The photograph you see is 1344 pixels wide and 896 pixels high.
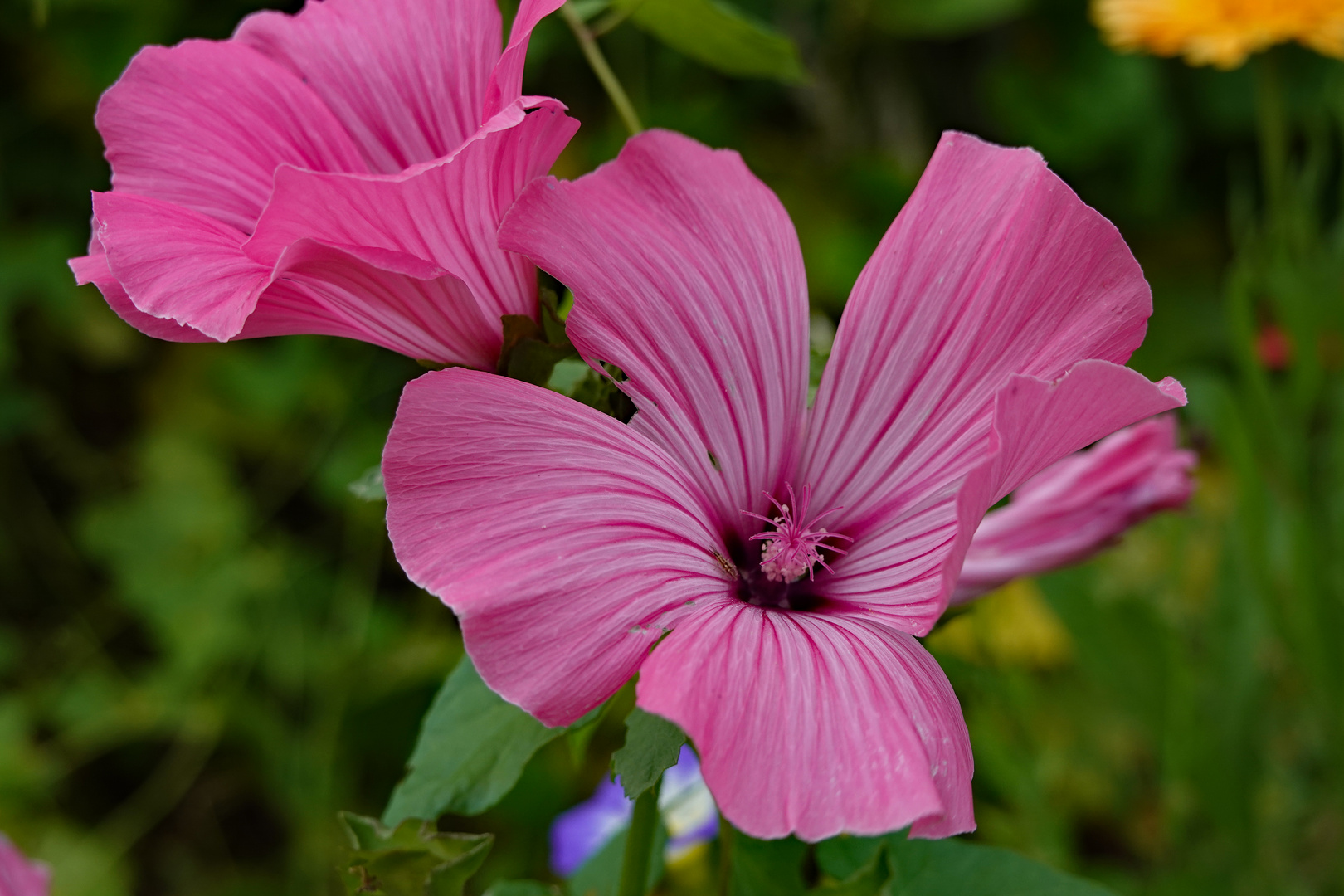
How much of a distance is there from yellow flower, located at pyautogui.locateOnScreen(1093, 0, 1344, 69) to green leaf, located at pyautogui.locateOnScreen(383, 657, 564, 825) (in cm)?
85

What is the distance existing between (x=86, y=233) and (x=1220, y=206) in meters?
1.65

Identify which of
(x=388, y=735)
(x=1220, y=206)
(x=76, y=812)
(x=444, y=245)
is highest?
(x=444, y=245)

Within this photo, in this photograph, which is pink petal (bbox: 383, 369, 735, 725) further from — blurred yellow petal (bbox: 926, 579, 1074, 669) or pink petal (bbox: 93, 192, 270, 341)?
blurred yellow petal (bbox: 926, 579, 1074, 669)

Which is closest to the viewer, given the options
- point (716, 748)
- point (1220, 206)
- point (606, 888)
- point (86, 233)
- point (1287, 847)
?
point (716, 748)

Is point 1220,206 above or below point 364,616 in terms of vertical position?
above

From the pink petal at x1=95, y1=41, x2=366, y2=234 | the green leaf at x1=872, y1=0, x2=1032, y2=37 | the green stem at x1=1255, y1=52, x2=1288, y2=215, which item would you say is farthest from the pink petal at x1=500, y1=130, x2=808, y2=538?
the green leaf at x1=872, y1=0, x2=1032, y2=37

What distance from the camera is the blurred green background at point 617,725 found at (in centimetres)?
98

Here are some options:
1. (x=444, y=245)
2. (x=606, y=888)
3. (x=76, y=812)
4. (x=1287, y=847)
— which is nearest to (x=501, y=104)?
(x=444, y=245)

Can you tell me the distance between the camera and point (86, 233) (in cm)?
156

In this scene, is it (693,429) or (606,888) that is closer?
(693,429)

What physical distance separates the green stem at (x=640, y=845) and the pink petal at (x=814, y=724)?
101 millimetres

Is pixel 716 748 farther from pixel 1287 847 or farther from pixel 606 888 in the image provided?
pixel 1287 847

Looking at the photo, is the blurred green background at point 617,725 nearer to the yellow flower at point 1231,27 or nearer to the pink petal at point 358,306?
the yellow flower at point 1231,27

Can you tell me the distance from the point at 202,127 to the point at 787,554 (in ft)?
0.77
